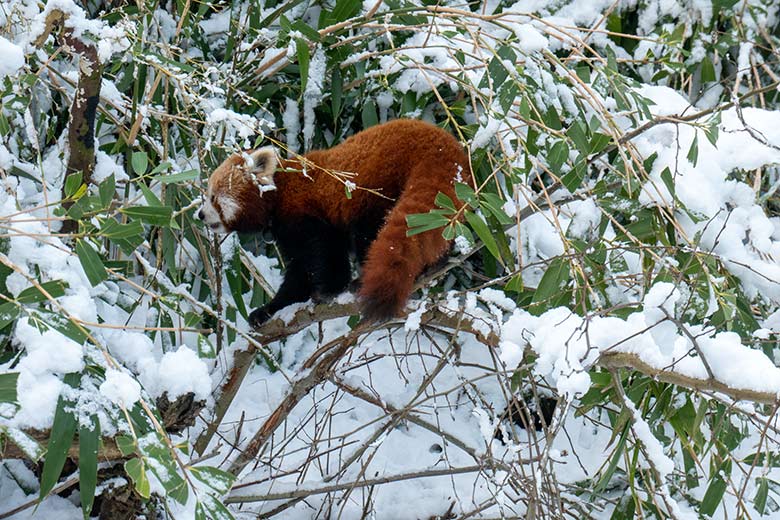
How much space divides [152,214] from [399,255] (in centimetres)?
72

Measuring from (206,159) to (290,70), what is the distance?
1.82 ft

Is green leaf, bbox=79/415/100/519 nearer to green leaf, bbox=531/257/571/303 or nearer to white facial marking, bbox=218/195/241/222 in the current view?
green leaf, bbox=531/257/571/303

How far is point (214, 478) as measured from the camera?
5.66 feet

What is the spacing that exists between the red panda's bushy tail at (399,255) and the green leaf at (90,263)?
73 cm

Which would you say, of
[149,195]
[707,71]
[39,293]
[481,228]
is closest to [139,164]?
[149,195]

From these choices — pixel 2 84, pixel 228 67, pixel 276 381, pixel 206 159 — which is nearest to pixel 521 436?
pixel 276 381

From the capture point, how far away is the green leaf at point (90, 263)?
191 centimetres

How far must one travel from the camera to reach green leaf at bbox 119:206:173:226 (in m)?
2.02

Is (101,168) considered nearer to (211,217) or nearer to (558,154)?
(211,217)

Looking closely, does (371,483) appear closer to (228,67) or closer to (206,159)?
(206,159)

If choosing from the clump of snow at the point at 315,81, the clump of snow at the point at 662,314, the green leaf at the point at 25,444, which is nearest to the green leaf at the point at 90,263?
the green leaf at the point at 25,444

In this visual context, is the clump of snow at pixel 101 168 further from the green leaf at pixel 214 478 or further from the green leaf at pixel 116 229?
the green leaf at pixel 214 478

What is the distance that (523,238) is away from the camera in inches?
118

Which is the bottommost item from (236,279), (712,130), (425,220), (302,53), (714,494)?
(714,494)
